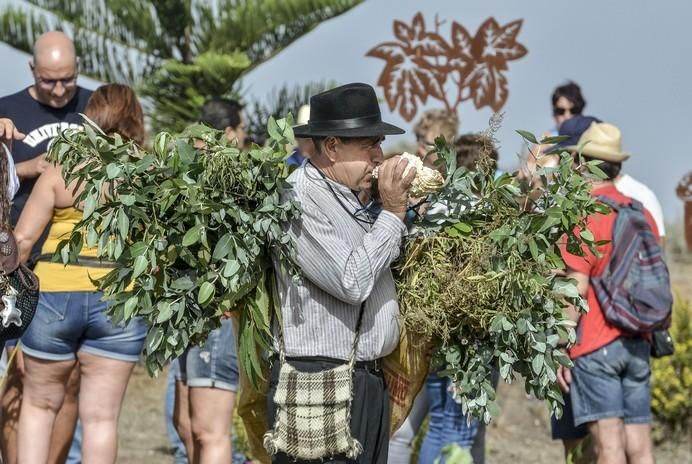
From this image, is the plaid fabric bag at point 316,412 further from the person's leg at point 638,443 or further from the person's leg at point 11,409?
the person's leg at point 11,409

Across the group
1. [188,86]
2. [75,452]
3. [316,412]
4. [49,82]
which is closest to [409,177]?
[316,412]

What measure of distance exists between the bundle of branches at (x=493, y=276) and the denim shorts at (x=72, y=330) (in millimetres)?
1704

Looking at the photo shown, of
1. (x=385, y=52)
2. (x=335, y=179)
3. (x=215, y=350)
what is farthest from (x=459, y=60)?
(x=335, y=179)

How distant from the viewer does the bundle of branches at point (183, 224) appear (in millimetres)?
3859

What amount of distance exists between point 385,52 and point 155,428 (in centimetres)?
361

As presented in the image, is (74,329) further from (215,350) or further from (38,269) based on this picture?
(215,350)

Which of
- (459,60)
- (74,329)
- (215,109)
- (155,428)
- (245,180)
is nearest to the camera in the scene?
(245,180)

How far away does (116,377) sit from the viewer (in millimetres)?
5504

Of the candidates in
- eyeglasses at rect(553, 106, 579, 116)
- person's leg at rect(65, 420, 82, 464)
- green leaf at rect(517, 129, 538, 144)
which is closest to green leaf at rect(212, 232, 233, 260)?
green leaf at rect(517, 129, 538, 144)

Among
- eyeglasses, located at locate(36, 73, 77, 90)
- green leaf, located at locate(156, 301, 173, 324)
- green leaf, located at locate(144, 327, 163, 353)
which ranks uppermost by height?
eyeglasses, located at locate(36, 73, 77, 90)

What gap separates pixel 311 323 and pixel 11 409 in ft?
8.53

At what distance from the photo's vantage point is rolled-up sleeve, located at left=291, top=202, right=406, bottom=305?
3881 mm

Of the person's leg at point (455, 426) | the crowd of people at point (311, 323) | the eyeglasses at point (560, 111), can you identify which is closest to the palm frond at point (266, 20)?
the eyeglasses at point (560, 111)

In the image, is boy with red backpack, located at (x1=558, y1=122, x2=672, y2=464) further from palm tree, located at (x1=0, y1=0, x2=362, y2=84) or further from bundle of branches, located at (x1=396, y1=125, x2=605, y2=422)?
palm tree, located at (x1=0, y1=0, x2=362, y2=84)
